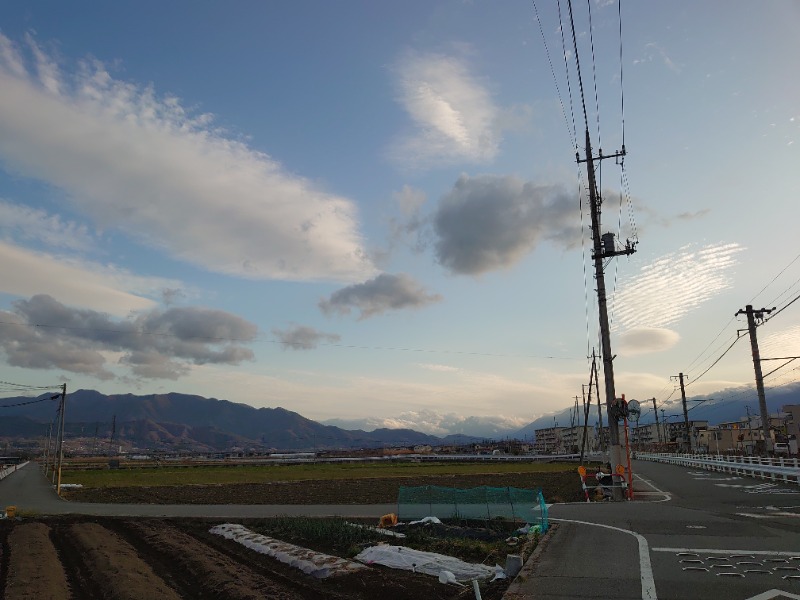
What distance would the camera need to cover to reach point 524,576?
10031mm

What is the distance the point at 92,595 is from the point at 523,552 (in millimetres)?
8816

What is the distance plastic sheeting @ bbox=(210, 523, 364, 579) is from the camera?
473 inches

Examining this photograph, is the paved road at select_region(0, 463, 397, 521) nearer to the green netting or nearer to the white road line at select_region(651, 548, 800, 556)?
the green netting

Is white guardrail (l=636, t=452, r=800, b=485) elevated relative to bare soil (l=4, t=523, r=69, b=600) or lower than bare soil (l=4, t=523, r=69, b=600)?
elevated

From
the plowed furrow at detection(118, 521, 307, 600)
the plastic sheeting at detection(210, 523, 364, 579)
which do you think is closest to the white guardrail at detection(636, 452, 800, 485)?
the plastic sheeting at detection(210, 523, 364, 579)

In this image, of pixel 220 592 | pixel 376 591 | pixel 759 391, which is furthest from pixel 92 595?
pixel 759 391

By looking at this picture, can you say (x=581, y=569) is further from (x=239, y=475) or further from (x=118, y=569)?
(x=239, y=475)

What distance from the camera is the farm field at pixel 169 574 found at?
10.6 metres

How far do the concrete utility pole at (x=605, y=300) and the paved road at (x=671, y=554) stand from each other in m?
4.89

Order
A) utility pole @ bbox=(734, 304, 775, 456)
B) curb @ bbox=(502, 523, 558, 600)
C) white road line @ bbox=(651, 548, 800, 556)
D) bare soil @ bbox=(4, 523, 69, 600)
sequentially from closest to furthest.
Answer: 1. curb @ bbox=(502, 523, 558, 600)
2. bare soil @ bbox=(4, 523, 69, 600)
3. white road line @ bbox=(651, 548, 800, 556)
4. utility pole @ bbox=(734, 304, 775, 456)

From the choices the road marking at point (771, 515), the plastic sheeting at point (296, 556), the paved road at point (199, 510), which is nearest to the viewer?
the plastic sheeting at point (296, 556)

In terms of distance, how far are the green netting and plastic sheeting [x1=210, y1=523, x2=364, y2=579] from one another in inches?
202

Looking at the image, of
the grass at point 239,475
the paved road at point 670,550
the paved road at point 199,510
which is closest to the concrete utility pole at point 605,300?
the paved road at point 670,550

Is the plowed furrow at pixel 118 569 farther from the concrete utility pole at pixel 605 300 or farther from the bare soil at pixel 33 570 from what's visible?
the concrete utility pole at pixel 605 300
